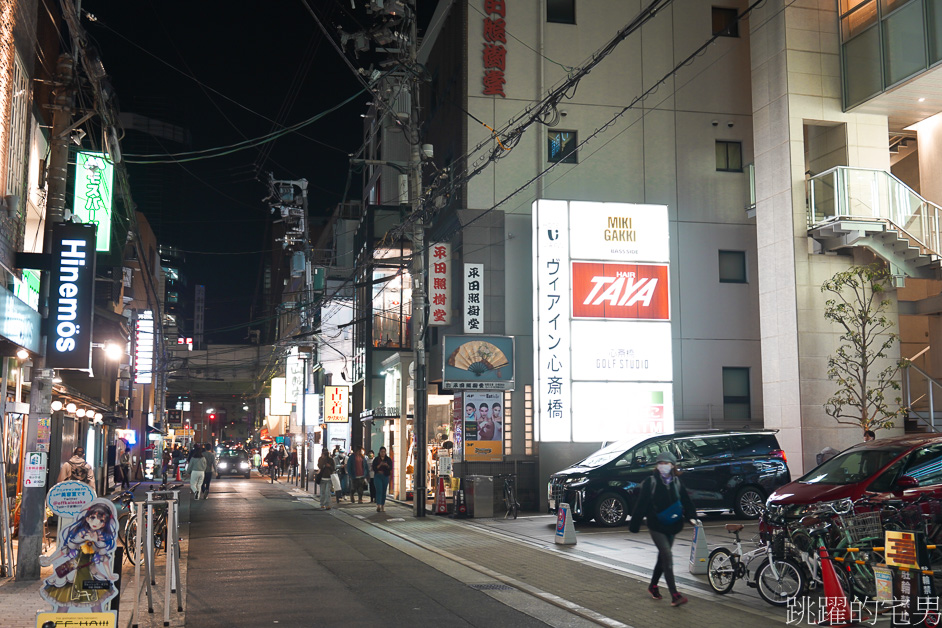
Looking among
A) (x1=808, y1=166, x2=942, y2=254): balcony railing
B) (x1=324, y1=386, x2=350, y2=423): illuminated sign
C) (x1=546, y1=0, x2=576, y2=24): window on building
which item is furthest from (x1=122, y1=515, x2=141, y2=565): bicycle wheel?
(x1=324, y1=386, x2=350, y2=423): illuminated sign

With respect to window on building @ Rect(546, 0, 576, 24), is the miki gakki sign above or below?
below

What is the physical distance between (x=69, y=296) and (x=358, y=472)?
1744cm

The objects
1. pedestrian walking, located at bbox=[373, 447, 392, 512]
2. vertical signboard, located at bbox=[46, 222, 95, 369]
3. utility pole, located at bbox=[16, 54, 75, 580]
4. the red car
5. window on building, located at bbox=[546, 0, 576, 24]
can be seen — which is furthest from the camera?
window on building, located at bbox=[546, 0, 576, 24]

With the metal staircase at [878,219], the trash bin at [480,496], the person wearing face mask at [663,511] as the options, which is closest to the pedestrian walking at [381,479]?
the trash bin at [480,496]

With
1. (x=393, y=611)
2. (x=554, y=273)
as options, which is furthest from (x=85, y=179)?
(x=393, y=611)

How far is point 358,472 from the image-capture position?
30.4 meters

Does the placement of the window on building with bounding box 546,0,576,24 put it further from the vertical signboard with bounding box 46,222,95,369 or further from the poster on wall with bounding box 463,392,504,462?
the vertical signboard with bounding box 46,222,95,369

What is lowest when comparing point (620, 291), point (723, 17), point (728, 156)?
point (620, 291)

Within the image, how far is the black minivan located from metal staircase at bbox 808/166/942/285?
549 centimetres

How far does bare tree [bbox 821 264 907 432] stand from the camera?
21.9 m

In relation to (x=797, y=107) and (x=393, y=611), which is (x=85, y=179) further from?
(x=797, y=107)

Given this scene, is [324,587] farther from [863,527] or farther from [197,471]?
[197,471]

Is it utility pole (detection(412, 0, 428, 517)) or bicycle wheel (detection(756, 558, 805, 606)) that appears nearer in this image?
bicycle wheel (detection(756, 558, 805, 606))

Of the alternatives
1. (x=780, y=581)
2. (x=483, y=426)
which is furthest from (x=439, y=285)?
(x=780, y=581)
